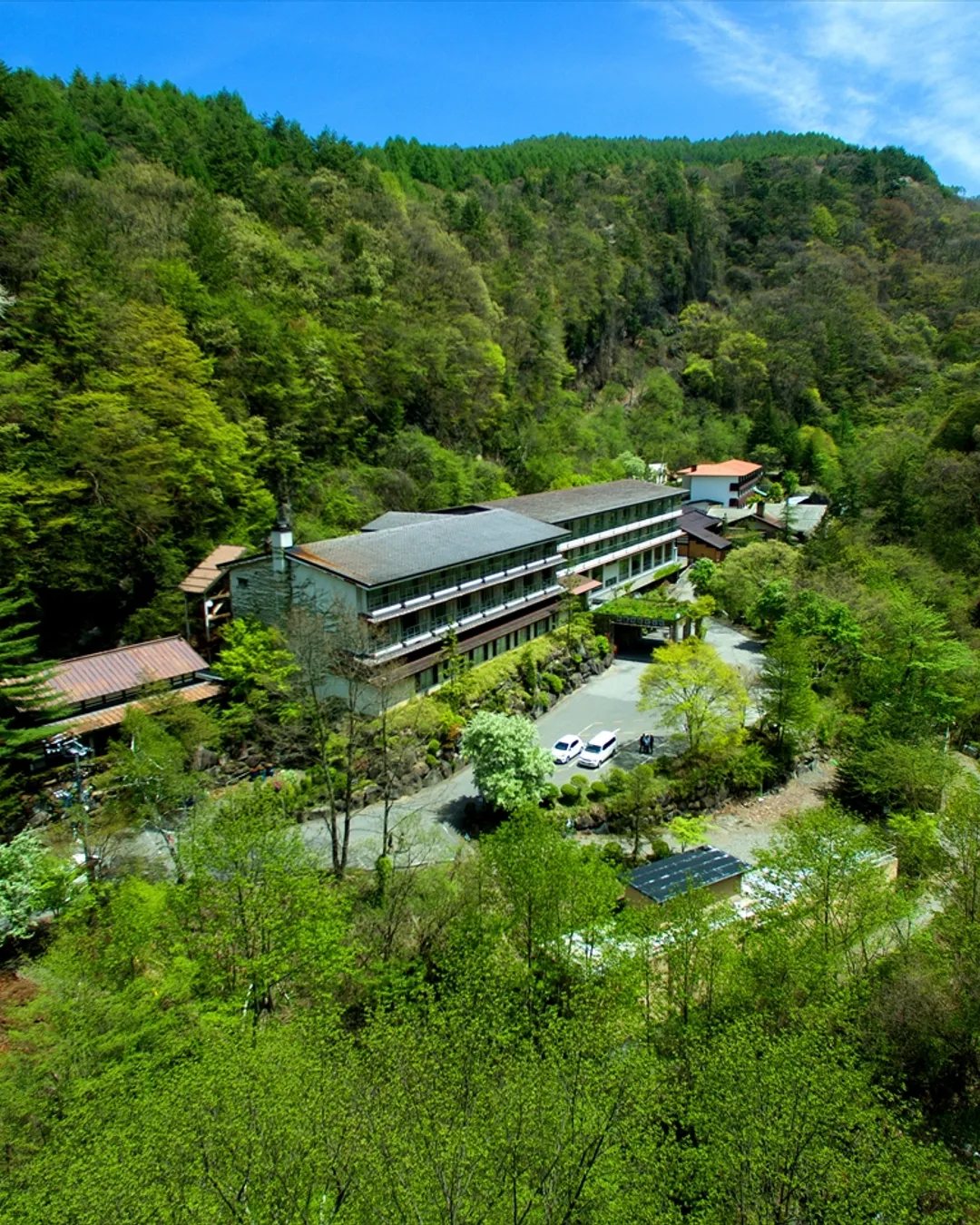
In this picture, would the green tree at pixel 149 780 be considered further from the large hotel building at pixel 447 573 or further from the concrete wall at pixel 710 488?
the concrete wall at pixel 710 488

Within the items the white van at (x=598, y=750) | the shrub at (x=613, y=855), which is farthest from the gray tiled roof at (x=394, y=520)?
the shrub at (x=613, y=855)

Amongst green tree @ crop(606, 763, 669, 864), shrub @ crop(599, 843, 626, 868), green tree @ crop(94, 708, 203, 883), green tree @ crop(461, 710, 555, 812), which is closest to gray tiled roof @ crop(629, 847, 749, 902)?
shrub @ crop(599, 843, 626, 868)

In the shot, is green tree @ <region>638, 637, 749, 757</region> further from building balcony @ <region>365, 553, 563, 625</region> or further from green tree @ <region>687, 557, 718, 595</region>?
green tree @ <region>687, 557, 718, 595</region>

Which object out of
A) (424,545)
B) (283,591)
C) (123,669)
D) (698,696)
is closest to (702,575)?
(698,696)

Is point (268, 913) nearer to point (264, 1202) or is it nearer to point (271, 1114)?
point (271, 1114)

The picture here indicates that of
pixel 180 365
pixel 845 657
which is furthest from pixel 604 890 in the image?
pixel 180 365

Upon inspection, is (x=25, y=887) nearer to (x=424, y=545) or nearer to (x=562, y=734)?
(x=424, y=545)
